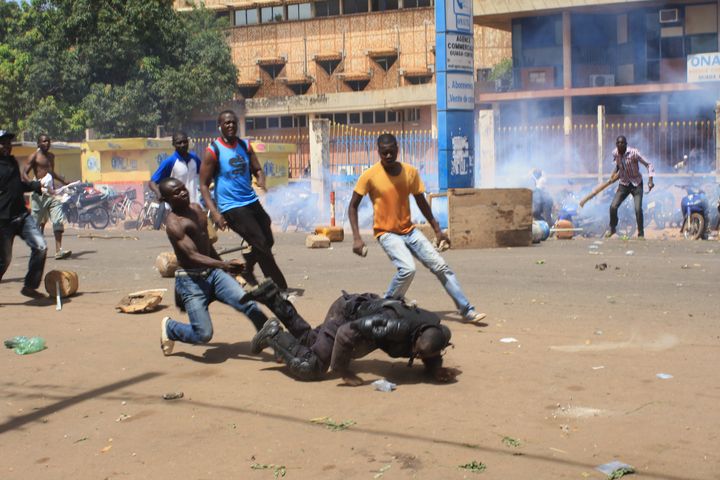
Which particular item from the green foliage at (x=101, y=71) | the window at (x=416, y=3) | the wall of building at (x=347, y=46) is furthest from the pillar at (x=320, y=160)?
the window at (x=416, y=3)

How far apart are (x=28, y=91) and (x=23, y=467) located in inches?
1612

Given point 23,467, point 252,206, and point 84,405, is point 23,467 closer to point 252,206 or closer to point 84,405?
point 84,405

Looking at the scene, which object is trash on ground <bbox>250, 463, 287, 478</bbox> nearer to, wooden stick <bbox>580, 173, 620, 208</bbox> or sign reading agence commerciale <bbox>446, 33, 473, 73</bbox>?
wooden stick <bbox>580, 173, 620, 208</bbox>

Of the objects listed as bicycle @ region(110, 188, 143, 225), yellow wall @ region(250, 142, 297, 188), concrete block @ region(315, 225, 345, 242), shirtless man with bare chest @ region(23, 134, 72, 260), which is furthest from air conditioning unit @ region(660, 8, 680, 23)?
shirtless man with bare chest @ region(23, 134, 72, 260)

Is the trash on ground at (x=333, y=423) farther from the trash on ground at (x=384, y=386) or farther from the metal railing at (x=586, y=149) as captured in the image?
the metal railing at (x=586, y=149)

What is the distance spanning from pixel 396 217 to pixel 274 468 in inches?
134

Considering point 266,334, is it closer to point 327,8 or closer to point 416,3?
point 416,3

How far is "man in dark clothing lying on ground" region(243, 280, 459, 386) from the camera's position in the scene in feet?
19.6

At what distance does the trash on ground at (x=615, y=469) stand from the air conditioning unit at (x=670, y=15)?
30.2m

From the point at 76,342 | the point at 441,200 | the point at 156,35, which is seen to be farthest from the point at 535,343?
the point at 156,35

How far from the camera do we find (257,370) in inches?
265

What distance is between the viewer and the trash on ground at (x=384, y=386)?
602cm

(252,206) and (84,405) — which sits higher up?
(252,206)

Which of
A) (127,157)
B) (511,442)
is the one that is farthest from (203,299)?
(127,157)
